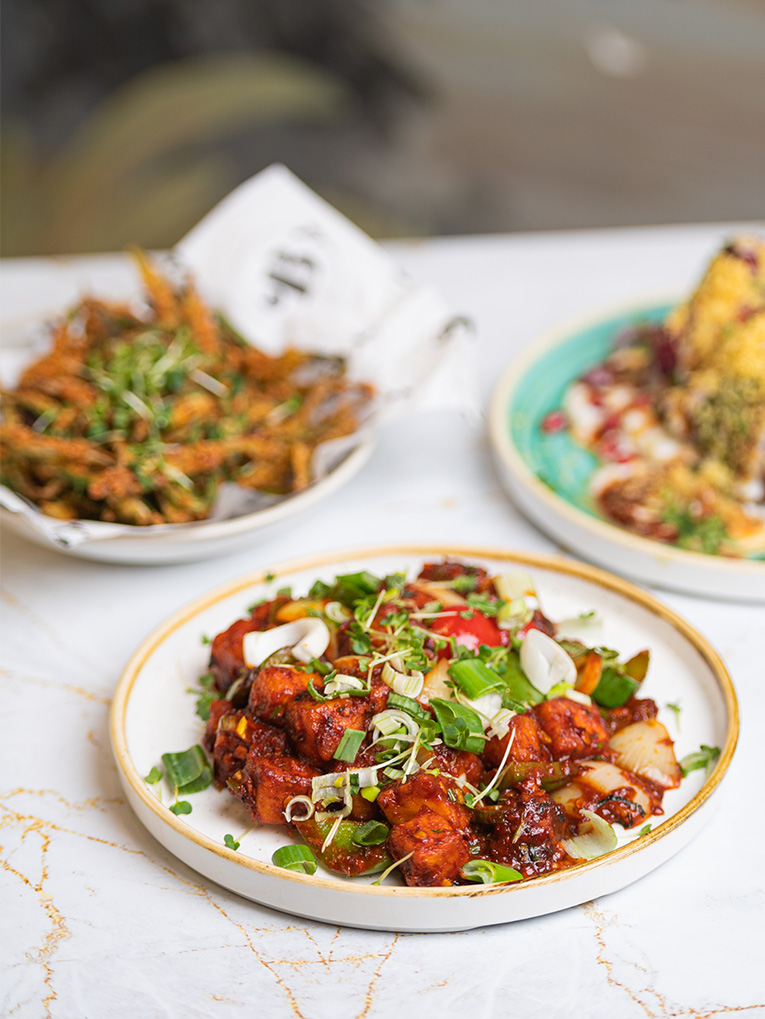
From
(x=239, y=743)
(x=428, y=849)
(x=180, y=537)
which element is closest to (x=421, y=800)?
(x=428, y=849)

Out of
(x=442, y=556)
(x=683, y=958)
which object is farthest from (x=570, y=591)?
(x=683, y=958)

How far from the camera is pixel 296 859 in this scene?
121 cm

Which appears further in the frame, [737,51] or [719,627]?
[737,51]

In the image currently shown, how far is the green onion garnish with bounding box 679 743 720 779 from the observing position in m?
1.36

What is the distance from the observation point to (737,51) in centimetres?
574

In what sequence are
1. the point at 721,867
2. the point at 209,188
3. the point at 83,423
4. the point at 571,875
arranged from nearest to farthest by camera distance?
1. the point at 571,875
2. the point at 721,867
3. the point at 83,423
4. the point at 209,188

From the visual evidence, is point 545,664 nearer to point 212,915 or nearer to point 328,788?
point 328,788

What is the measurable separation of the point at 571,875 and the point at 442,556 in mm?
678

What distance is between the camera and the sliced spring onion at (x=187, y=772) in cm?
133

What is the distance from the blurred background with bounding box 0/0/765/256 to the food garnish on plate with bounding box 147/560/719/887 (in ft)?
13.9

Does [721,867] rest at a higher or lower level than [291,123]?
higher

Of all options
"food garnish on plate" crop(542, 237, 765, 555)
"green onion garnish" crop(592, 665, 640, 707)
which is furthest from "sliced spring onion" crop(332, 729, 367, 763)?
"food garnish on plate" crop(542, 237, 765, 555)

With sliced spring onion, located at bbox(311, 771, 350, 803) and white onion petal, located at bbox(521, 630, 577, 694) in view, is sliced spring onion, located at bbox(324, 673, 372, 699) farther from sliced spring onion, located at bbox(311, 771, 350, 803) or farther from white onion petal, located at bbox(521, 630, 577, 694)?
white onion petal, located at bbox(521, 630, 577, 694)

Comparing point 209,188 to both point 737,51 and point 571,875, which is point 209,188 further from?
point 571,875
